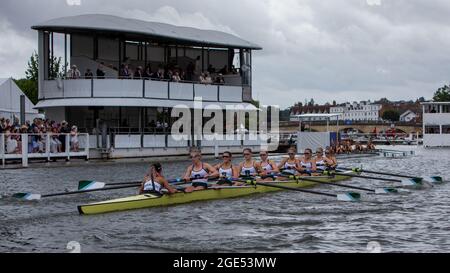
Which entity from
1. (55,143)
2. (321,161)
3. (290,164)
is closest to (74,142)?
(55,143)

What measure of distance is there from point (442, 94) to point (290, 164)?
10906cm

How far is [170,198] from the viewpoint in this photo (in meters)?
19.2

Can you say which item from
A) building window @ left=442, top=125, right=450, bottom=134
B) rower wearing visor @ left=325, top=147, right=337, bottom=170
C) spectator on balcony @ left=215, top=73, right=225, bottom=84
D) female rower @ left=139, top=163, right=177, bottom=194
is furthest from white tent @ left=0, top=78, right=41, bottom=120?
building window @ left=442, top=125, right=450, bottom=134

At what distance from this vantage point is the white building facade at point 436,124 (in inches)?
2906

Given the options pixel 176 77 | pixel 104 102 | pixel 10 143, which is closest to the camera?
pixel 10 143

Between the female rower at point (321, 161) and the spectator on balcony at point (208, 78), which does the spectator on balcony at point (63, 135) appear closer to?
the spectator on balcony at point (208, 78)

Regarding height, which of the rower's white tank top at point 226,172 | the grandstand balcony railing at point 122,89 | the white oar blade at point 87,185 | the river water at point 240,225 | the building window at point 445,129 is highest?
the grandstand balcony railing at point 122,89

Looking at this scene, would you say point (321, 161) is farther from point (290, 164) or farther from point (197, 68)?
point (197, 68)

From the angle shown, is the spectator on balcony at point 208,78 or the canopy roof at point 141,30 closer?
the canopy roof at point 141,30

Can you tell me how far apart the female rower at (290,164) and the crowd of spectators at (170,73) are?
1577 centimetres

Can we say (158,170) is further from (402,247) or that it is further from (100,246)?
(402,247)

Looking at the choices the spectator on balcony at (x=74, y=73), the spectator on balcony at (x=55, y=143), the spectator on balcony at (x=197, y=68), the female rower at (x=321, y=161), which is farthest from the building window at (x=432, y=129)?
the spectator on balcony at (x=55, y=143)

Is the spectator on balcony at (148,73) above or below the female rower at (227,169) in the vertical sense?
above

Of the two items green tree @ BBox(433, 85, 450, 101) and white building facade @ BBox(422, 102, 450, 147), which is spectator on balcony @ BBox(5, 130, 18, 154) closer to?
white building facade @ BBox(422, 102, 450, 147)
